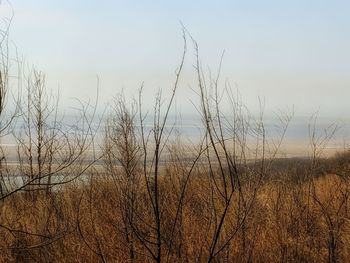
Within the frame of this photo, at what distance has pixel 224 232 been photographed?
201 inches

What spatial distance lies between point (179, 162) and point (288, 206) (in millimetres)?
1432

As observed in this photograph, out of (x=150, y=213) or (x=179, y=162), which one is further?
(x=179, y=162)

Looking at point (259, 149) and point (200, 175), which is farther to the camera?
point (200, 175)

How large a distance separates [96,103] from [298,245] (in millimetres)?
2534

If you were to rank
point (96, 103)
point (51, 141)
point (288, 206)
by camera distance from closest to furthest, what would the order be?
point (96, 103) < point (288, 206) < point (51, 141)

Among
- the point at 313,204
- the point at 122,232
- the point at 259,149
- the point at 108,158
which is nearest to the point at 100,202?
the point at 108,158

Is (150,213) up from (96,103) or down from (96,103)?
down

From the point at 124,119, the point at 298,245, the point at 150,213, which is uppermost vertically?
the point at 124,119

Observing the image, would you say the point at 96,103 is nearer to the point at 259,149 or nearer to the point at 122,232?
the point at 122,232

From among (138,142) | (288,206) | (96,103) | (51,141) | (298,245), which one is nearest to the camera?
(96,103)

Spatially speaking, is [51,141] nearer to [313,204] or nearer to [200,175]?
[200,175]

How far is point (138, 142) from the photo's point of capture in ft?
17.5

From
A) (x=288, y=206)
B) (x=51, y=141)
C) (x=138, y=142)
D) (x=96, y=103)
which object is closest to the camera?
(x=96, y=103)

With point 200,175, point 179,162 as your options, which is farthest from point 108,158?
point 200,175
